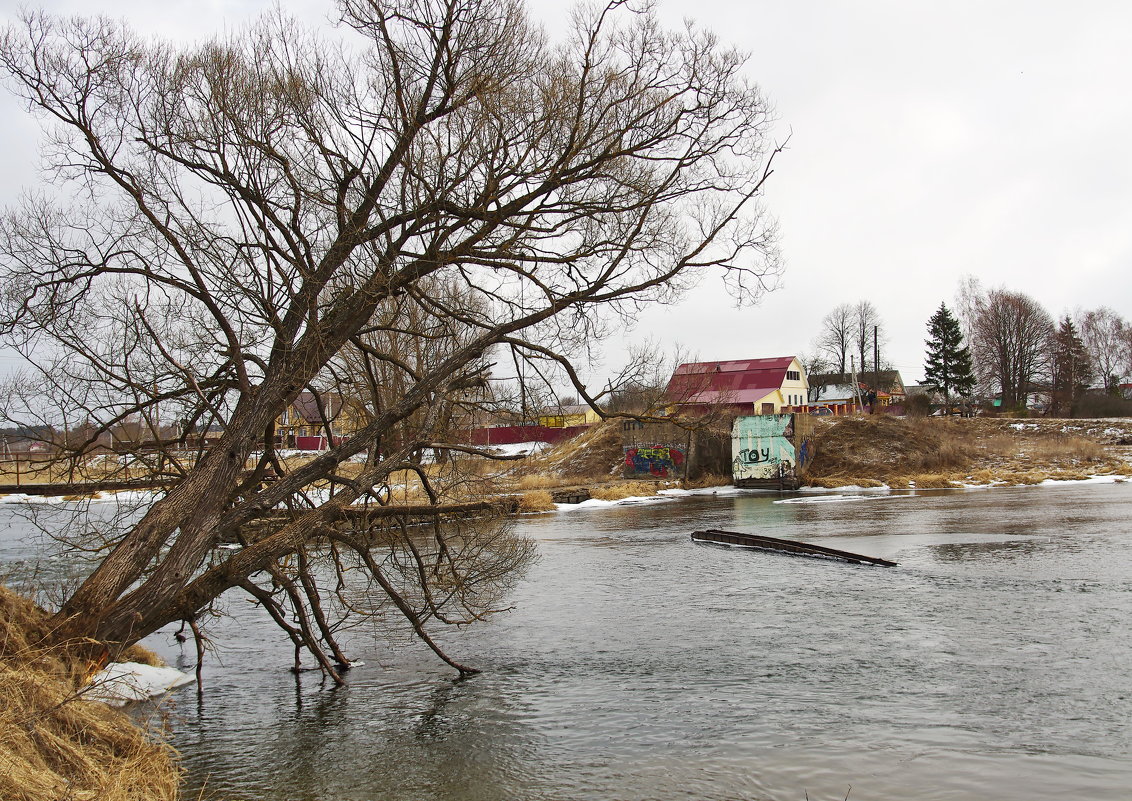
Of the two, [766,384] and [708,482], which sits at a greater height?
[766,384]

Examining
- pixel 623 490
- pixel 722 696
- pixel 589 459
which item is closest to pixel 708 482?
pixel 623 490

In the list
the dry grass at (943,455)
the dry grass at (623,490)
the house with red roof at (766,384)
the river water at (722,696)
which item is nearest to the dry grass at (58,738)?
the river water at (722,696)

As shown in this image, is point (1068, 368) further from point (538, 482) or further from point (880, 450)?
point (538, 482)

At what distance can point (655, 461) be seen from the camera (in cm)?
4744

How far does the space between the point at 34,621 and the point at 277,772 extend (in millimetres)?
2556

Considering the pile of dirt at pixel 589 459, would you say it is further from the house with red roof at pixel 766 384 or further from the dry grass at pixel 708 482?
the house with red roof at pixel 766 384

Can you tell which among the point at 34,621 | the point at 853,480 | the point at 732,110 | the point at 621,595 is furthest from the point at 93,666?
the point at 853,480

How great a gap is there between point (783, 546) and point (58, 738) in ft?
57.7

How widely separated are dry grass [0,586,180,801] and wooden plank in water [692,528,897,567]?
49.4ft

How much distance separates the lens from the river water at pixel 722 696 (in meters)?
7.56

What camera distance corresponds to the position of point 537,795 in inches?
288

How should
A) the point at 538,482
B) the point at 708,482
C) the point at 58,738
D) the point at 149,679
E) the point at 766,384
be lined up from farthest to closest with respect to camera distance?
the point at 766,384
the point at 538,482
the point at 708,482
the point at 149,679
the point at 58,738

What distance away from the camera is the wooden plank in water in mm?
18764

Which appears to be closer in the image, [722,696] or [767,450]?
[722,696]
